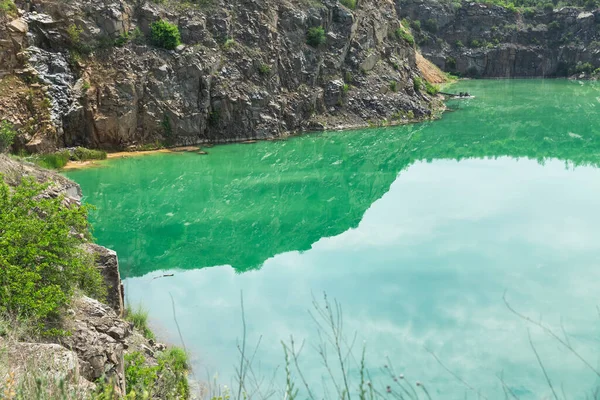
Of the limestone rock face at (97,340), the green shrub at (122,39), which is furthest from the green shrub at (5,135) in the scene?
the limestone rock face at (97,340)

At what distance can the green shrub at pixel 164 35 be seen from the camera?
37.3 meters

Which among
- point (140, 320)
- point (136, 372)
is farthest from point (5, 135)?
point (136, 372)

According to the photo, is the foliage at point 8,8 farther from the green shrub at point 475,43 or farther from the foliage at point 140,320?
the green shrub at point 475,43

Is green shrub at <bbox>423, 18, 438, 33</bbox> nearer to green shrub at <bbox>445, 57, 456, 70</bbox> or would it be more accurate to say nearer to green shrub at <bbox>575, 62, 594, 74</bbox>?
green shrub at <bbox>445, 57, 456, 70</bbox>

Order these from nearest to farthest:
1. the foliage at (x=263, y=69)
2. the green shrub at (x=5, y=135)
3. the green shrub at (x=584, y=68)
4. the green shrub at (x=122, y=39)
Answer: the green shrub at (x=5, y=135) < the green shrub at (x=122, y=39) < the foliage at (x=263, y=69) < the green shrub at (x=584, y=68)

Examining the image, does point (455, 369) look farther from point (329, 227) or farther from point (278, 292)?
point (329, 227)

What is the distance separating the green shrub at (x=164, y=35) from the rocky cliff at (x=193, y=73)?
1.27 ft

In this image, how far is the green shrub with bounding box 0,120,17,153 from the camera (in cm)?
2739

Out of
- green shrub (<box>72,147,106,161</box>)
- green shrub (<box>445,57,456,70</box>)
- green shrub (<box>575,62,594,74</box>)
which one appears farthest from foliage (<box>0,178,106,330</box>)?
green shrub (<box>575,62,594,74</box>)

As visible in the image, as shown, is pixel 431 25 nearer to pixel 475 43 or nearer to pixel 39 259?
pixel 475 43

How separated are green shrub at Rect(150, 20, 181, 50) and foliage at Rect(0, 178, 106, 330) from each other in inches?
1043

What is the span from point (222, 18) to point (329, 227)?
21899mm

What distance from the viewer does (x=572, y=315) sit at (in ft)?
50.9

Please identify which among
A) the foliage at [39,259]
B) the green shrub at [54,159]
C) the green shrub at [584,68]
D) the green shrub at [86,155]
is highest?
the foliage at [39,259]
